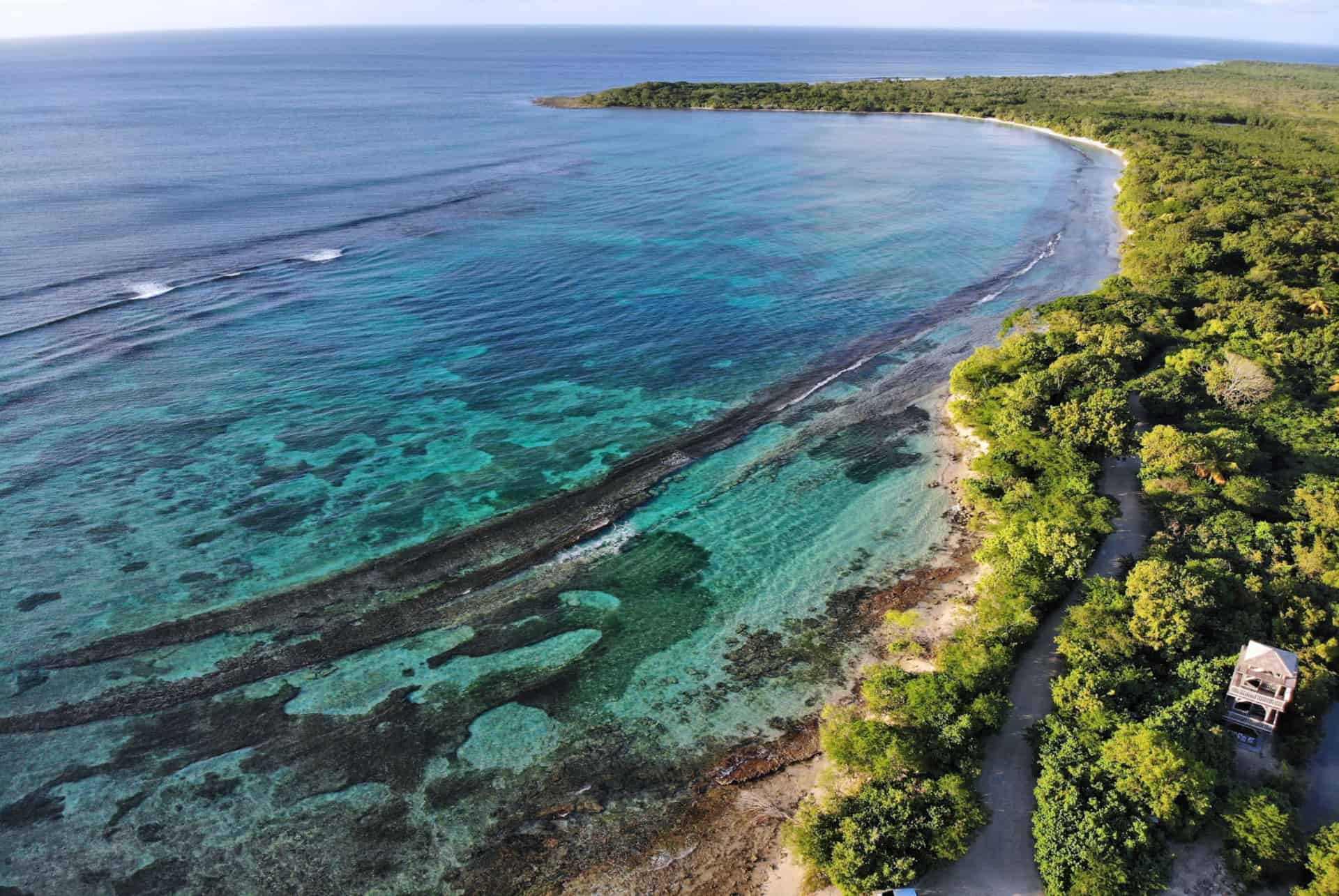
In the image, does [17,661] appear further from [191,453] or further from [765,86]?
[765,86]

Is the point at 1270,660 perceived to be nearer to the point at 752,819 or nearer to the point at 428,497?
the point at 752,819

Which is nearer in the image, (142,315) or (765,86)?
(142,315)

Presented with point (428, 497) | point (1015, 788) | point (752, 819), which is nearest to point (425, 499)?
point (428, 497)

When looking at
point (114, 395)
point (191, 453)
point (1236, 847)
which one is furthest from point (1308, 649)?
point (114, 395)

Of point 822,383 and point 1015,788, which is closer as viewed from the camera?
point 1015,788

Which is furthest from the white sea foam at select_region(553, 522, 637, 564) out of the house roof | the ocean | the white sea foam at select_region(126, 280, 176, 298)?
the white sea foam at select_region(126, 280, 176, 298)
